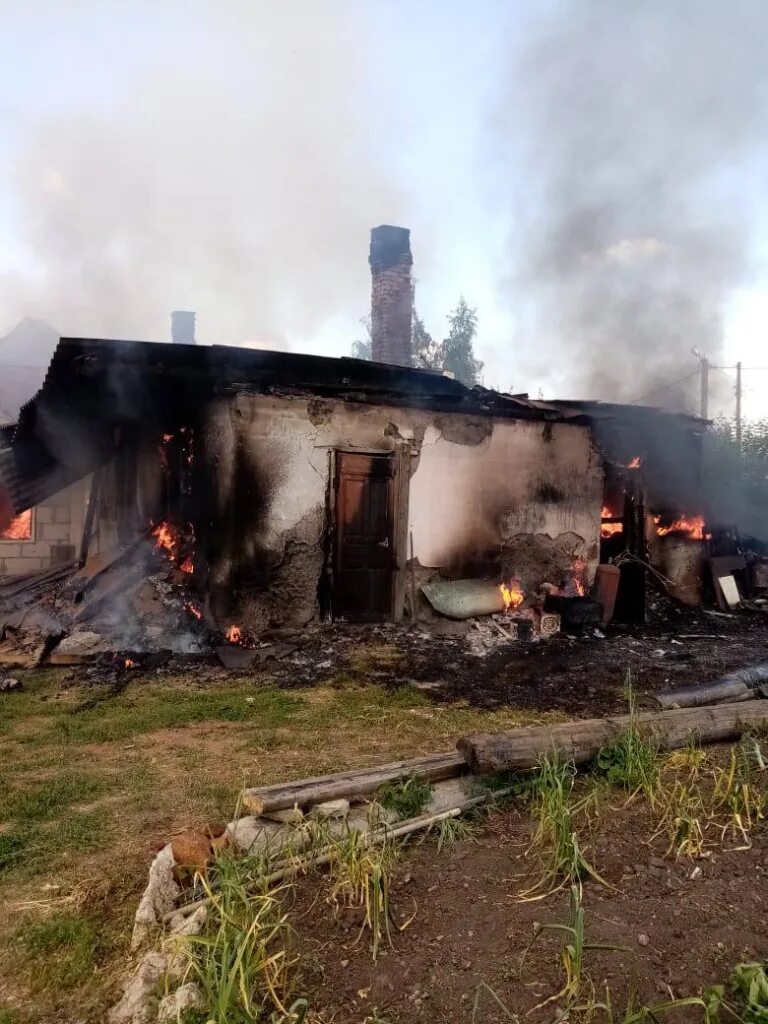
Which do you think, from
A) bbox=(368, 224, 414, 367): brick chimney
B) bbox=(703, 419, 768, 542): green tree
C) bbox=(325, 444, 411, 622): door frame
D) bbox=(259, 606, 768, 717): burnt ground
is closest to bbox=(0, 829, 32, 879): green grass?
bbox=(259, 606, 768, 717): burnt ground

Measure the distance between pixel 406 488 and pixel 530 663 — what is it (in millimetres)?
3045

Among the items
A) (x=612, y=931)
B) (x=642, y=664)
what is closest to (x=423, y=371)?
(x=642, y=664)

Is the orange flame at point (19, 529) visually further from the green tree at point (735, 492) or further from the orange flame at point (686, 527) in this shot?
the green tree at point (735, 492)

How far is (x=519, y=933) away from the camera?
239cm

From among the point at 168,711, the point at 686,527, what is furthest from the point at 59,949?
the point at 686,527

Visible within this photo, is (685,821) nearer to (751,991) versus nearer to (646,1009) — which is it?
(751,991)

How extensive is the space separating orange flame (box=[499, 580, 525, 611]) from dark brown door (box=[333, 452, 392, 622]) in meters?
1.94

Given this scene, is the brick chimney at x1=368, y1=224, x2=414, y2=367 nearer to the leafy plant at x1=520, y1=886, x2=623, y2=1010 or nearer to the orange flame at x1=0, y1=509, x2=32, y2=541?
the orange flame at x1=0, y1=509, x2=32, y2=541

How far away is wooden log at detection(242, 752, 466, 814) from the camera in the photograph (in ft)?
10.7

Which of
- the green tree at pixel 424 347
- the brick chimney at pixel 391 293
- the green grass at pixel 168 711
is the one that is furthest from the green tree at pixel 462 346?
the green grass at pixel 168 711

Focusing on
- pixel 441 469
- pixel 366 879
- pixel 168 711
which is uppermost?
pixel 441 469

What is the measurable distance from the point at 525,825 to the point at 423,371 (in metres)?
6.71

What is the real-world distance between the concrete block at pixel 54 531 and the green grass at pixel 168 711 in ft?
27.3

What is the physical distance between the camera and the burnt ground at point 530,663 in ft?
22.0
